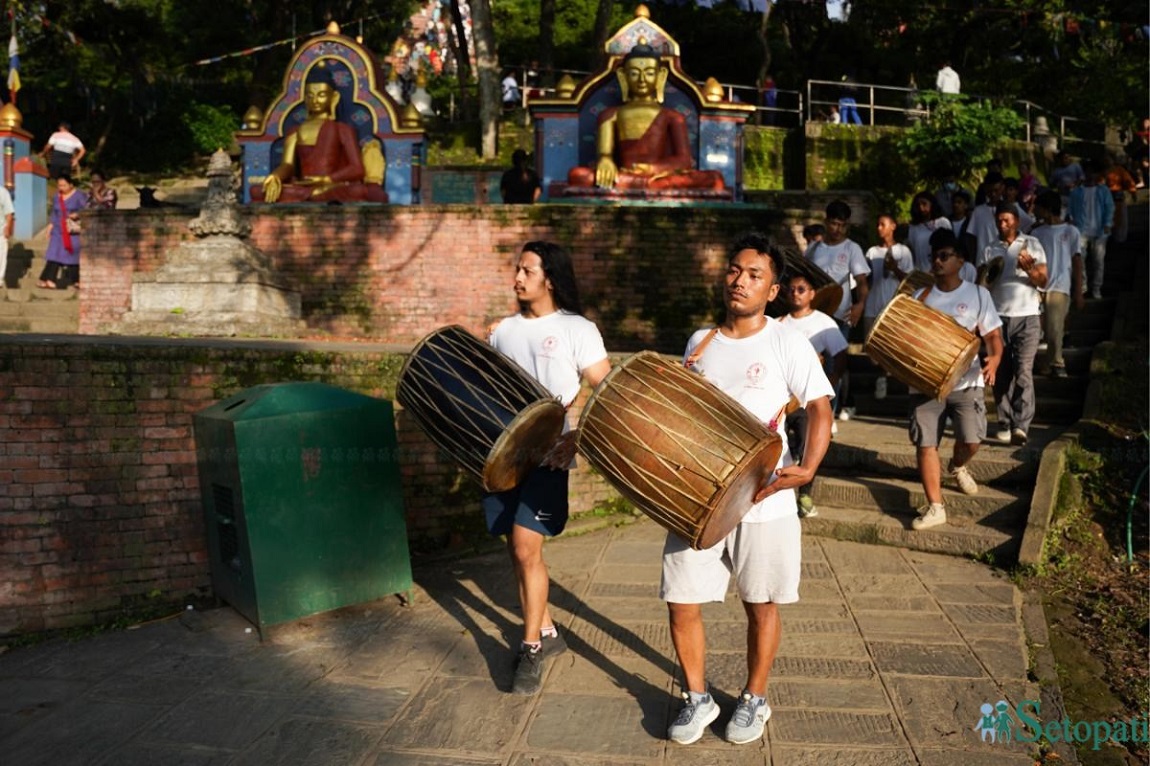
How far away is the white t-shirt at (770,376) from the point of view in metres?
3.39

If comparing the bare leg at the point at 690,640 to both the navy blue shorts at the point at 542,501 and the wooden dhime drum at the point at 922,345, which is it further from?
the wooden dhime drum at the point at 922,345

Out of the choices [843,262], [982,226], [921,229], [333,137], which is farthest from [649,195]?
[843,262]

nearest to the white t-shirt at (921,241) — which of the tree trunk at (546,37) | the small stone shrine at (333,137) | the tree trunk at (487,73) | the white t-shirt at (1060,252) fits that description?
the white t-shirt at (1060,252)

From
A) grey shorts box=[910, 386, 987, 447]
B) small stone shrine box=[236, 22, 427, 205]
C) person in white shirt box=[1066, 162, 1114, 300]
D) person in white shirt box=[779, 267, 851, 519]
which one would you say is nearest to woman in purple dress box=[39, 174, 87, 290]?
small stone shrine box=[236, 22, 427, 205]

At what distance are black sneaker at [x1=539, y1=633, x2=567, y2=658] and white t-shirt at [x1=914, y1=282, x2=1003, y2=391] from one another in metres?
2.94

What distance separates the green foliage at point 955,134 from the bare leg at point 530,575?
53.9 feet

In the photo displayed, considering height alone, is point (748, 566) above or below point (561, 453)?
below

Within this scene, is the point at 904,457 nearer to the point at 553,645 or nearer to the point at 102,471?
the point at 553,645

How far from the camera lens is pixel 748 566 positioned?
3.38 m

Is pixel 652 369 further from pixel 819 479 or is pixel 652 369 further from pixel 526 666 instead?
pixel 819 479

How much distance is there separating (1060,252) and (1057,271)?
17 cm

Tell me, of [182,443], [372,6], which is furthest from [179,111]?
[182,443]

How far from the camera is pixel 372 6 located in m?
25.9

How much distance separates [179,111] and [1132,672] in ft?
82.3
